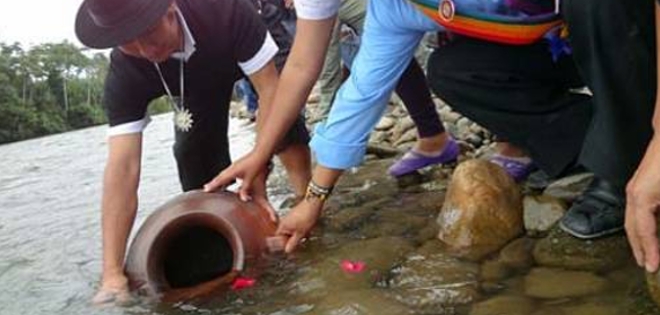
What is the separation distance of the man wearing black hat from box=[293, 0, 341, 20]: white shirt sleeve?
1.74 ft

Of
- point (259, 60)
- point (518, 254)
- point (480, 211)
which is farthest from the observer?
point (259, 60)

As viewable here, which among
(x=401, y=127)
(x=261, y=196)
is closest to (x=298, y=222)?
(x=261, y=196)

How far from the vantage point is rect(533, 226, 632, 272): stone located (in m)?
2.20

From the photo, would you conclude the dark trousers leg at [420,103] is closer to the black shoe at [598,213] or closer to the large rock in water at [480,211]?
the large rock in water at [480,211]

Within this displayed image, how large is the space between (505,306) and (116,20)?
168 cm

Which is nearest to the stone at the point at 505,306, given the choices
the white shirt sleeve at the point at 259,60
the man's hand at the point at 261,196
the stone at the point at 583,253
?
the stone at the point at 583,253

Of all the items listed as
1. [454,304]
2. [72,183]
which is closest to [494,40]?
[454,304]

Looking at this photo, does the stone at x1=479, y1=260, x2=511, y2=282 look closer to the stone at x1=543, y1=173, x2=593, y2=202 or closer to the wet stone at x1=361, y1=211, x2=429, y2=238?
the stone at x1=543, y1=173, x2=593, y2=202

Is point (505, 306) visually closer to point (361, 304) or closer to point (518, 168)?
point (361, 304)

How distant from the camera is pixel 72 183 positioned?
28.8 ft

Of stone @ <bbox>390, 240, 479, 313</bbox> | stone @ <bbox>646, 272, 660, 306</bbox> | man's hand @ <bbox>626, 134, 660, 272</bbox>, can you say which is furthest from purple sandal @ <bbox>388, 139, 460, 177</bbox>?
man's hand @ <bbox>626, 134, 660, 272</bbox>

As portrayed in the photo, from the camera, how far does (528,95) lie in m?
2.77

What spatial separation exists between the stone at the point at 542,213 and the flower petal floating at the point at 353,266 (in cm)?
61

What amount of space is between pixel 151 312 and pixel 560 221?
1.41 m
